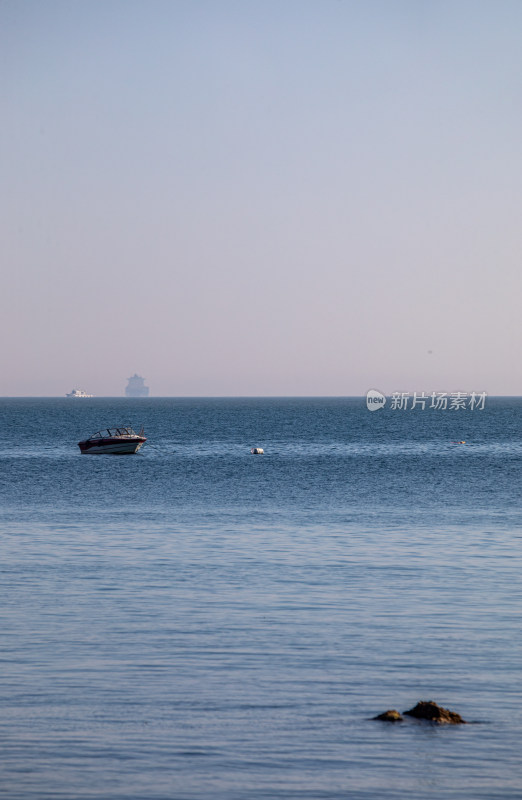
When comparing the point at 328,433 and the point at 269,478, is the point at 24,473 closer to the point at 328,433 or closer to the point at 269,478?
the point at 269,478

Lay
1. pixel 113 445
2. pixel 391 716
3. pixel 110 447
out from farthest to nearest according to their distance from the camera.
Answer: pixel 110 447 < pixel 113 445 < pixel 391 716

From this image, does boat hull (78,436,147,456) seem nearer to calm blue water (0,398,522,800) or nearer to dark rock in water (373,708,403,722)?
calm blue water (0,398,522,800)

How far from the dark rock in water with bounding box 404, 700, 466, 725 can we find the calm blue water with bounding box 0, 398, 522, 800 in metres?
0.30

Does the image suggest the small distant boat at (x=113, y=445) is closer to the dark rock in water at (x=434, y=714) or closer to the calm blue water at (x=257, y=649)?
the calm blue water at (x=257, y=649)

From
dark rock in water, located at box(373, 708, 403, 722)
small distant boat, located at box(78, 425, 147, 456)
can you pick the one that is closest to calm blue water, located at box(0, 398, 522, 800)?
dark rock in water, located at box(373, 708, 403, 722)

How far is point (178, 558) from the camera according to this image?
32750 mm

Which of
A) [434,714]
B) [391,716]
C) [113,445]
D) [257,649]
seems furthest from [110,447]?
[434,714]

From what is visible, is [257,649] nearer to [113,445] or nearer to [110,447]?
[113,445]

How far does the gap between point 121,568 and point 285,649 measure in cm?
1099

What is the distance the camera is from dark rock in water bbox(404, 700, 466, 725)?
1636 cm

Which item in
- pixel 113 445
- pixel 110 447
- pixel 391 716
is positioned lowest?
pixel 110 447

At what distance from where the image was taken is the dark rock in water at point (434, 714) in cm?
1636

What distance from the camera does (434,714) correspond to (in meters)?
16.4

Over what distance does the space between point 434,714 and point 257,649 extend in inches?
224
